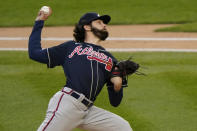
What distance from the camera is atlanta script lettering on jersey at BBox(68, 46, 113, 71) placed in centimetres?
611

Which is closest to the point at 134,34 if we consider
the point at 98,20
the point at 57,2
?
the point at 57,2

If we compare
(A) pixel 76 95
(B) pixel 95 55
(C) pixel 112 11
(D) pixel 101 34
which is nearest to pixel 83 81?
(A) pixel 76 95

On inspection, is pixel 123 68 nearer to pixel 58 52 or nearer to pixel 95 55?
pixel 95 55

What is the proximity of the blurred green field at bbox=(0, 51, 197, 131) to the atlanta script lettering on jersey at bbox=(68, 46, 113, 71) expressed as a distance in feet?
6.86

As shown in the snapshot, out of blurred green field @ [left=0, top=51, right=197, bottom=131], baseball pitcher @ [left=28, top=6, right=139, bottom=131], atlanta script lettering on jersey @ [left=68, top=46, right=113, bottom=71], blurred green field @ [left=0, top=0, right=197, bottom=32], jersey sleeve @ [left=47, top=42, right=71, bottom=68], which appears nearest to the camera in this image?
baseball pitcher @ [left=28, top=6, right=139, bottom=131]

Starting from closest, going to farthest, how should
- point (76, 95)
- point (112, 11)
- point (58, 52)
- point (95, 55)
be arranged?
point (76, 95)
point (95, 55)
point (58, 52)
point (112, 11)

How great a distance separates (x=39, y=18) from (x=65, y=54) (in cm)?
52

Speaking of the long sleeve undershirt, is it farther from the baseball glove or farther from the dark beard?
the baseball glove

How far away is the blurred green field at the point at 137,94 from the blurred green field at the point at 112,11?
4.72 m

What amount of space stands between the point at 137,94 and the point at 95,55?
3644 millimetres

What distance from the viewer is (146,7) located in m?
18.6

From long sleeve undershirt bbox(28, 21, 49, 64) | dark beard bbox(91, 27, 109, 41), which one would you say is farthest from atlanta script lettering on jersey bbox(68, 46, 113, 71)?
long sleeve undershirt bbox(28, 21, 49, 64)

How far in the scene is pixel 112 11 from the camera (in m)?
18.2

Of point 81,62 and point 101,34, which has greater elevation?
point 101,34
